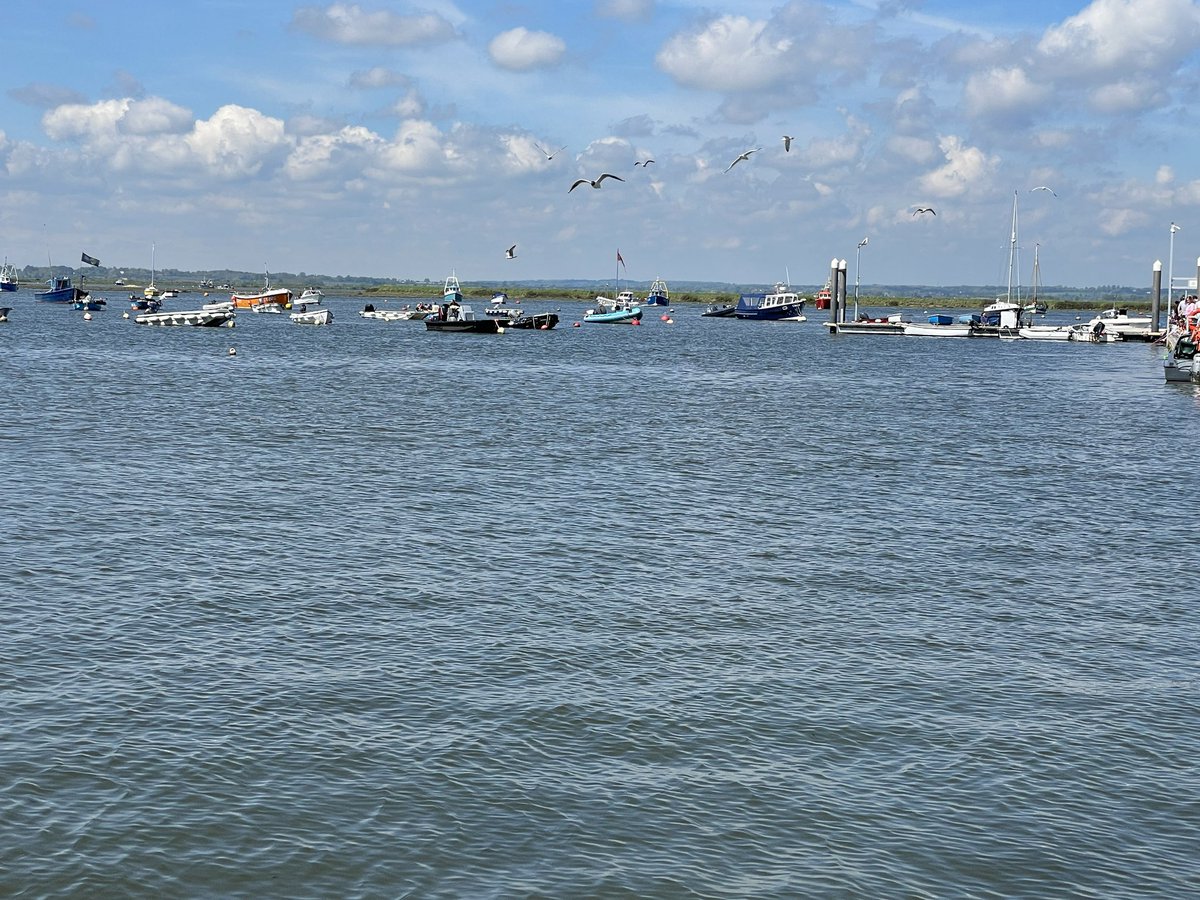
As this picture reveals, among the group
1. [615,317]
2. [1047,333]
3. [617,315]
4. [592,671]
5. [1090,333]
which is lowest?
[592,671]

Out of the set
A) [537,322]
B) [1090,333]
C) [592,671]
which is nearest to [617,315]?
[537,322]

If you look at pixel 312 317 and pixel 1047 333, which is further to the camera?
pixel 312 317

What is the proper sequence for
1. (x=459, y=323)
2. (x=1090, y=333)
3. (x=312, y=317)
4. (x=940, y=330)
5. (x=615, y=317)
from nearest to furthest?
(x=1090, y=333), (x=459, y=323), (x=940, y=330), (x=312, y=317), (x=615, y=317)

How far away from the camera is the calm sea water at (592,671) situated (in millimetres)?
14938

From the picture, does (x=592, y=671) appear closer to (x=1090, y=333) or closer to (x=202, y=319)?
(x=1090, y=333)

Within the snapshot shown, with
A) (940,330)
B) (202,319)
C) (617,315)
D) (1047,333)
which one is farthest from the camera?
(617,315)

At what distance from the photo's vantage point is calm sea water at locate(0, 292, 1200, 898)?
14.9m

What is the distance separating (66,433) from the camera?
166ft

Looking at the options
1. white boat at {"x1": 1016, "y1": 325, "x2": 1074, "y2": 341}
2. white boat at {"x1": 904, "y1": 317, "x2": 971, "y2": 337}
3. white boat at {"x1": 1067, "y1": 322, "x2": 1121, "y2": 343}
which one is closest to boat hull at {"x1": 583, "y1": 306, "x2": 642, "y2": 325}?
white boat at {"x1": 904, "y1": 317, "x2": 971, "y2": 337}

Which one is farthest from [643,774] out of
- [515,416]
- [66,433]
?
[515,416]

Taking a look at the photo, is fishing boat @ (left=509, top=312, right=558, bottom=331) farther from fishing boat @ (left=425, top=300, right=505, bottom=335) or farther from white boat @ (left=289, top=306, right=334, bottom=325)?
white boat @ (left=289, top=306, right=334, bottom=325)

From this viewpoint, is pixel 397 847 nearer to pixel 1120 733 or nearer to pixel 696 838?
pixel 696 838

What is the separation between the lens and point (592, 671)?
2134 cm

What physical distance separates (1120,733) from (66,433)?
4236cm
